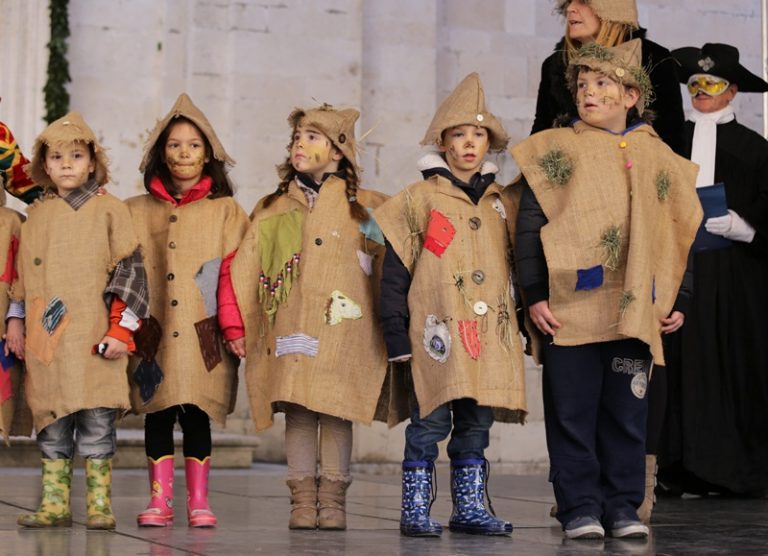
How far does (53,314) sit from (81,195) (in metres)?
0.44

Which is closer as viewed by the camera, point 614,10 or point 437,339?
point 437,339

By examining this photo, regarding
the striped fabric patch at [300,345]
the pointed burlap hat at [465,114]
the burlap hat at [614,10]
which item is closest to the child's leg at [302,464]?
the striped fabric patch at [300,345]

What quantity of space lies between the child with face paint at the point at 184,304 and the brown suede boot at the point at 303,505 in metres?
0.29

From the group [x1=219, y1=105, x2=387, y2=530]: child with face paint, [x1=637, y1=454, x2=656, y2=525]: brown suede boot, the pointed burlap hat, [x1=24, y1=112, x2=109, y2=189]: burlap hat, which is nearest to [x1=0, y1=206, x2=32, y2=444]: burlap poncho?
[x1=24, y1=112, x2=109, y2=189]: burlap hat

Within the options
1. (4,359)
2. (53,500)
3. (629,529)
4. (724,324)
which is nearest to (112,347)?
(4,359)

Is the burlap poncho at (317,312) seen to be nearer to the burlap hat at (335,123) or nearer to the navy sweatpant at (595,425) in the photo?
the burlap hat at (335,123)

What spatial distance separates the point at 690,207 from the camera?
5234 mm

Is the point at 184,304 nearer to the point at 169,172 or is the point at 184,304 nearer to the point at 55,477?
the point at 169,172

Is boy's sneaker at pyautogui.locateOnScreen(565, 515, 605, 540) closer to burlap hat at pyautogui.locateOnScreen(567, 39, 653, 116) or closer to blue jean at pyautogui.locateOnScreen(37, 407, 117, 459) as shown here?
burlap hat at pyautogui.locateOnScreen(567, 39, 653, 116)

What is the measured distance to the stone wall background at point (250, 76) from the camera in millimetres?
8984

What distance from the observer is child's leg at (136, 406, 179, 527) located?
5.20 m

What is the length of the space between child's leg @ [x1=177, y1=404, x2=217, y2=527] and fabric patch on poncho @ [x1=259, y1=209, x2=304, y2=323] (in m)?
0.45

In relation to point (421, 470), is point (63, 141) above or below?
above

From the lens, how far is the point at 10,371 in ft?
17.5
